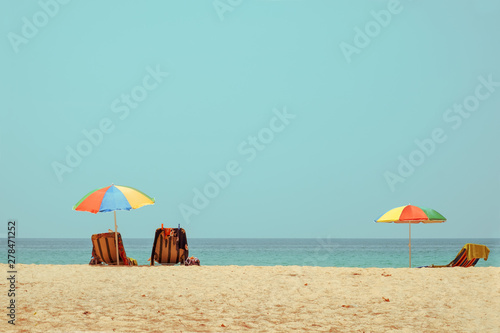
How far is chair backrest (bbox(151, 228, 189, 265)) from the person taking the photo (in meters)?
11.8

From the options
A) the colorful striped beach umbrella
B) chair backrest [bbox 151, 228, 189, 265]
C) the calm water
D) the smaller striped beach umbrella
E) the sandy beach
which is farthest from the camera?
the calm water

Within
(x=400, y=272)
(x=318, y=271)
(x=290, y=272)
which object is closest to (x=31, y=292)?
(x=290, y=272)

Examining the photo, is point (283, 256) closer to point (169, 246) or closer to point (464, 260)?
point (464, 260)

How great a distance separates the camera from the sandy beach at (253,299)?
17.8 ft

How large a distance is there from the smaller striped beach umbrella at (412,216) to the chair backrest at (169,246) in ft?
17.4

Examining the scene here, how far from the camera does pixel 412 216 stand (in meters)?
12.7

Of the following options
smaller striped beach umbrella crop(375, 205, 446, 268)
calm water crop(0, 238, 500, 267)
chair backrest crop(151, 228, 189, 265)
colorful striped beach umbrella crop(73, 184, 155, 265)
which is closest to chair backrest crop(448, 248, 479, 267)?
smaller striped beach umbrella crop(375, 205, 446, 268)

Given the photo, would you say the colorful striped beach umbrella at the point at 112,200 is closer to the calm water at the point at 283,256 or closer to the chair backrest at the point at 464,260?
the chair backrest at the point at 464,260

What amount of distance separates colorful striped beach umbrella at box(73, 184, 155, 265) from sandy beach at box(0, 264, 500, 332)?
4.30 ft

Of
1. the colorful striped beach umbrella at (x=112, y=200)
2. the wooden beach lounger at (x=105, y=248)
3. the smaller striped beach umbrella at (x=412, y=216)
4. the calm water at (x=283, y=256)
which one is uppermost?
the colorful striped beach umbrella at (x=112, y=200)

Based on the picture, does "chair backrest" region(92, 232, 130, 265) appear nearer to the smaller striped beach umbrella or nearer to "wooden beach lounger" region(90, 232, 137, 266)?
"wooden beach lounger" region(90, 232, 137, 266)

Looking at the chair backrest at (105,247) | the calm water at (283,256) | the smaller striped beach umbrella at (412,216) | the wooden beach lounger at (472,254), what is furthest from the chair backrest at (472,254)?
the calm water at (283,256)

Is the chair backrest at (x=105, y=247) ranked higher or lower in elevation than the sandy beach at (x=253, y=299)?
higher

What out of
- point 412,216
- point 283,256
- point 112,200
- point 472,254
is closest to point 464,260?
point 472,254
